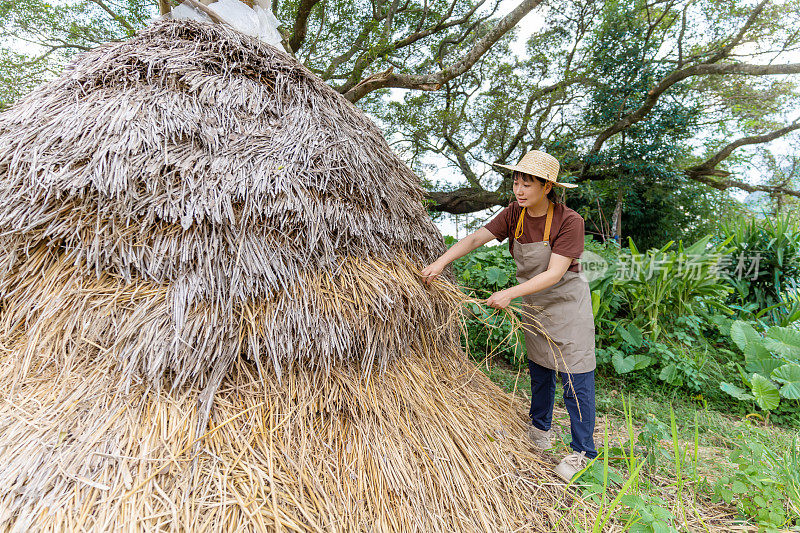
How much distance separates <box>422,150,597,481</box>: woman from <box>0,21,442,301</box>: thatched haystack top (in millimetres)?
705

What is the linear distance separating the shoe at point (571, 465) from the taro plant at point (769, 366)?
5.19 ft

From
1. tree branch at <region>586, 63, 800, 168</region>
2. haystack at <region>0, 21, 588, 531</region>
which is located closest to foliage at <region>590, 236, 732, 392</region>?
haystack at <region>0, 21, 588, 531</region>

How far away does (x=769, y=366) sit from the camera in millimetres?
2730

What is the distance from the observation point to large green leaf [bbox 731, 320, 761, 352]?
290 cm

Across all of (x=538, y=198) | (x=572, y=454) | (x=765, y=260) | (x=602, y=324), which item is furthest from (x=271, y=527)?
(x=765, y=260)

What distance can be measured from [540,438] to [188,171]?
91.9 inches

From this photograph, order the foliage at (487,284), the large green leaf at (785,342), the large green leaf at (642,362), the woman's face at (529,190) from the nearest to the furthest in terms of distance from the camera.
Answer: the woman's face at (529,190) < the large green leaf at (785,342) < the large green leaf at (642,362) < the foliage at (487,284)

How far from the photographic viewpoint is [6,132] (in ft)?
5.20

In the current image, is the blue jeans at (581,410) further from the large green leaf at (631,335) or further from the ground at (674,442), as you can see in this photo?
the large green leaf at (631,335)

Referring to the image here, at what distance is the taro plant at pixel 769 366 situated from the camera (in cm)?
249

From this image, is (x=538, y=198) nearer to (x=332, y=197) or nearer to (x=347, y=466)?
(x=332, y=197)

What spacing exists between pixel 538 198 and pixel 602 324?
6.87 feet

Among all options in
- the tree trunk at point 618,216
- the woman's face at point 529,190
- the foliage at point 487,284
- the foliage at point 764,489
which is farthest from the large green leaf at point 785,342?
the tree trunk at point 618,216

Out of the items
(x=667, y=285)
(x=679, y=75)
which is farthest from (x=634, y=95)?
(x=667, y=285)
